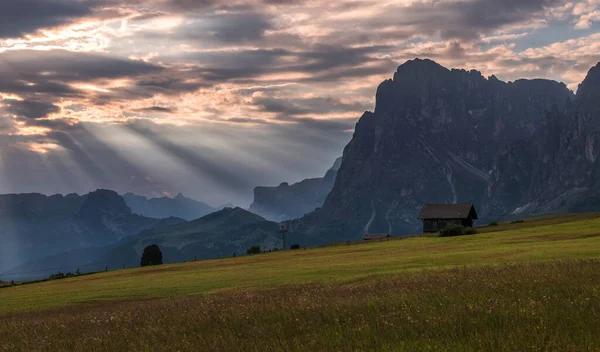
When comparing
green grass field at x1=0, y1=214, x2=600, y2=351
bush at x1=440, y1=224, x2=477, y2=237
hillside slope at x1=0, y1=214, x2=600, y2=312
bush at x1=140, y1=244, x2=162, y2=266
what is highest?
green grass field at x1=0, y1=214, x2=600, y2=351

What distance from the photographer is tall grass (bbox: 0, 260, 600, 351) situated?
48.3ft

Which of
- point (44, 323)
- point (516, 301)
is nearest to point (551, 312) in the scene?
point (516, 301)

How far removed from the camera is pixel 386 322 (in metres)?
17.1

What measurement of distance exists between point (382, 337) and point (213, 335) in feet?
18.6

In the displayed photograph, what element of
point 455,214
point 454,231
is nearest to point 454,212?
point 455,214

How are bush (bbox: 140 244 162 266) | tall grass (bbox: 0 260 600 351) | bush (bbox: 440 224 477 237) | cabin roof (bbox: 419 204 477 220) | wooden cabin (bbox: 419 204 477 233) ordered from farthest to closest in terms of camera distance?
cabin roof (bbox: 419 204 477 220)
wooden cabin (bbox: 419 204 477 233)
bush (bbox: 140 244 162 266)
bush (bbox: 440 224 477 237)
tall grass (bbox: 0 260 600 351)

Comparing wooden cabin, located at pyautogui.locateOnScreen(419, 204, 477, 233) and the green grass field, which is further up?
the green grass field

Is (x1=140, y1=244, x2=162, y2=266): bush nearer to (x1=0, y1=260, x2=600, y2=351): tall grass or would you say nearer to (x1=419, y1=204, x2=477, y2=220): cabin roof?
(x1=419, y1=204, x2=477, y2=220): cabin roof

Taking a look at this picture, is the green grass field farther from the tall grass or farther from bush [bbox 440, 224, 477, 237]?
bush [bbox 440, 224, 477, 237]

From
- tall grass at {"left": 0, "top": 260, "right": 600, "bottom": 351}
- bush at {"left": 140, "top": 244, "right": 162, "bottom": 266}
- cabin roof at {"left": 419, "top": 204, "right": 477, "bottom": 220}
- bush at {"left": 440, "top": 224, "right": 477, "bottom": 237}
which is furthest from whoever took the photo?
cabin roof at {"left": 419, "top": 204, "right": 477, "bottom": 220}

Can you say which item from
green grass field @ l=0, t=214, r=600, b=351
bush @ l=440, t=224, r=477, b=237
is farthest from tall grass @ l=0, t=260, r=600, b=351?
bush @ l=440, t=224, r=477, b=237

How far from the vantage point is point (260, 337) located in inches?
703

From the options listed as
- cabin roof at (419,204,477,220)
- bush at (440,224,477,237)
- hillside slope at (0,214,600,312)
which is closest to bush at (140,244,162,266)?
cabin roof at (419,204,477,220)

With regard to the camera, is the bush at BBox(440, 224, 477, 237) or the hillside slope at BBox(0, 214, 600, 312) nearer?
the hillside slope at BBox(0, 214, 600, 312)
